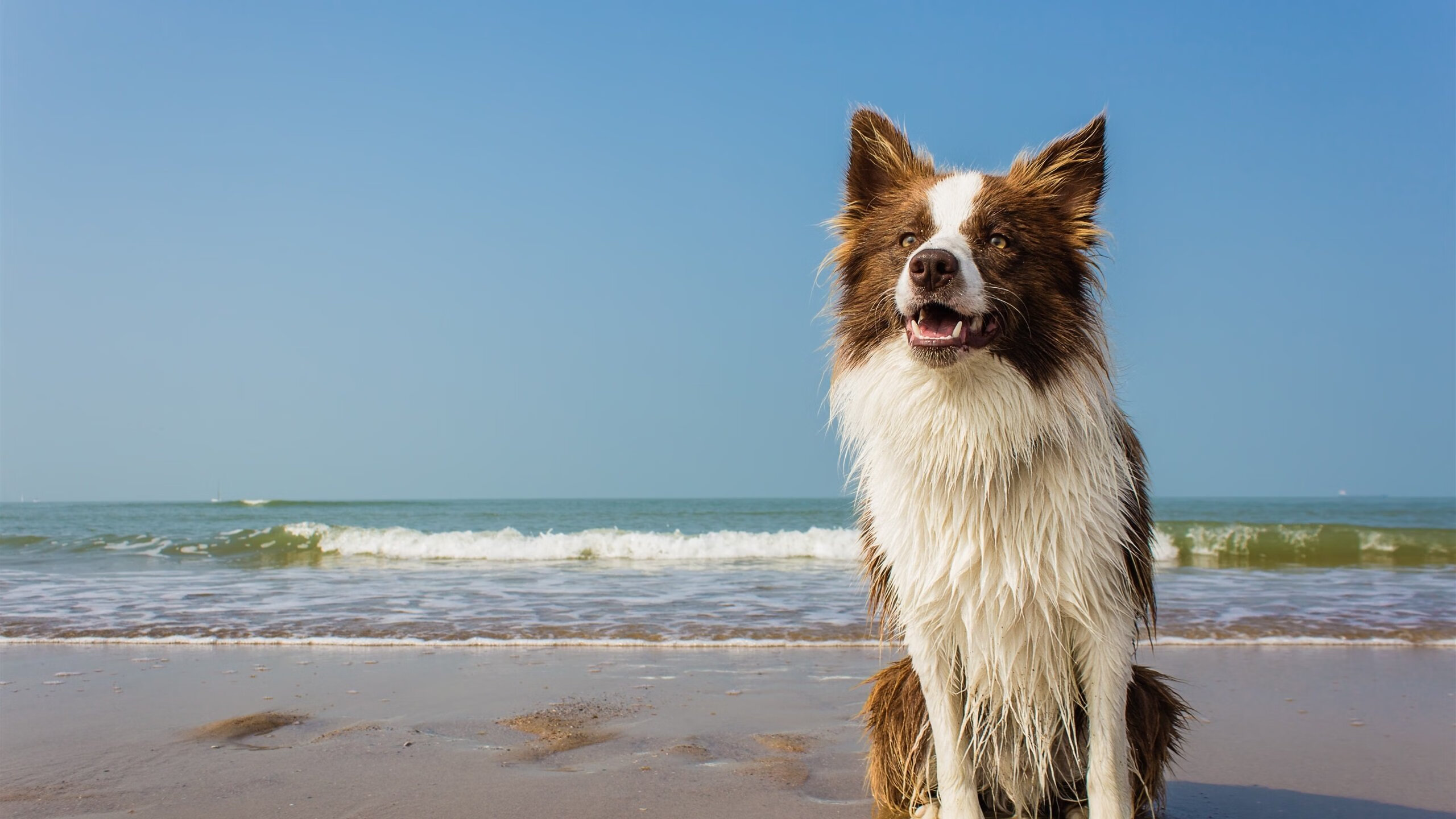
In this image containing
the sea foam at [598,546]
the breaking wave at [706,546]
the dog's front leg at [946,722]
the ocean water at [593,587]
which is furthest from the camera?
the sea foam at [598,546]

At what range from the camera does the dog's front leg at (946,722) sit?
9.28ft

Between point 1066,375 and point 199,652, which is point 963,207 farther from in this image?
point 199,652

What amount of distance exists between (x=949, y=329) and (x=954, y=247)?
0.23 meters

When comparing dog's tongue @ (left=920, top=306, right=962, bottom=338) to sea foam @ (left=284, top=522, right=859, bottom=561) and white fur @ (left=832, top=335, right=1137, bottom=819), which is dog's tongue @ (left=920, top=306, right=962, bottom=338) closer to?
white fur @ (left=832, top=335, right=1137, bottom=819)

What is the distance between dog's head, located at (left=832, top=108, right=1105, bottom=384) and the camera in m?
2.51

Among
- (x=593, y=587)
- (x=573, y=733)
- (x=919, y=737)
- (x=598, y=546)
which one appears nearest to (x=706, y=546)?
(x=598, y=546)

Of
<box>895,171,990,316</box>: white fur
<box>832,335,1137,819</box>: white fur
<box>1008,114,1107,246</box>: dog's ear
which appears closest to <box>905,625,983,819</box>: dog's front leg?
<box>832,335,1137,819</box>: white fur

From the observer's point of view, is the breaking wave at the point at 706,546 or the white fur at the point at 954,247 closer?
the white fur at the point at 954,247

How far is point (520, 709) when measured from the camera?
194 inches

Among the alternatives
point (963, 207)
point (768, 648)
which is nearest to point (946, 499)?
point (963, 207)

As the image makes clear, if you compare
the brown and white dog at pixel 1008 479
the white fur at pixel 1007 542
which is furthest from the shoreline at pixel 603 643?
the white fur at pixel 1007 542

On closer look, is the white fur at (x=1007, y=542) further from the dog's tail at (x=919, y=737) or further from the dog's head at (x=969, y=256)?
the dog's tail at (x=919, y=737)

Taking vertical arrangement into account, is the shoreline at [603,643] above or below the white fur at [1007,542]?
below

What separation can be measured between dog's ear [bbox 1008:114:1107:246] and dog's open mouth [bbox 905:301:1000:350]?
540 millimetres
